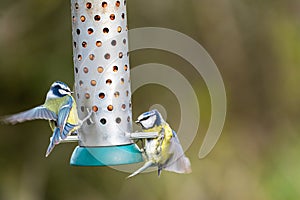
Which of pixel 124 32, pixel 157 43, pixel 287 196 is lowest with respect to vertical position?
pixel 287 196

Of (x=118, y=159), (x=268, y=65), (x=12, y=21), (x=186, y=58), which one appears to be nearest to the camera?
(x=118, y=159)

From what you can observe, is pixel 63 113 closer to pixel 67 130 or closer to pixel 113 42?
pixel 67 130

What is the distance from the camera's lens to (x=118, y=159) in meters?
3.11

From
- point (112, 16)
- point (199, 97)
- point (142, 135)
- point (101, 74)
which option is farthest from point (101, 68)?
point (199, 97)

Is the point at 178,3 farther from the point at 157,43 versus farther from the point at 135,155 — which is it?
the point at 135,155

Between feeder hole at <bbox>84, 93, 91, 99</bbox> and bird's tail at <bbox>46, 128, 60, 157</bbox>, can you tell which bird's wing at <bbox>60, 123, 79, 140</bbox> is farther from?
feeder hole at <bbox>84, 93, 91, 99</bbox>

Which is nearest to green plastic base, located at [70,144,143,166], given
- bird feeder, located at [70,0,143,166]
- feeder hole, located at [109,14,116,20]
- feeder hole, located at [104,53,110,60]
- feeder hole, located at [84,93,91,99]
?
bird feeder, located at [70,0,143,166]

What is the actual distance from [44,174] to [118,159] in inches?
114

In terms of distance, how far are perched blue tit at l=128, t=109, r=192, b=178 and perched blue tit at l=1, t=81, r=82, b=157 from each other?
0.93ft

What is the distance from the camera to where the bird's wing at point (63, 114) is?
10.0 feet

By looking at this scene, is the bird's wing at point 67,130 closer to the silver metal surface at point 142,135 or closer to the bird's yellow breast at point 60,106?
the bird's yellow breast at point 60,106

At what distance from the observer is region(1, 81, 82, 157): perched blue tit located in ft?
10.0

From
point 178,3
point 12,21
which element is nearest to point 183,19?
point 178,3

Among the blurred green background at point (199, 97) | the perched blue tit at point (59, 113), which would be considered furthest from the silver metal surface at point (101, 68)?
the blurred green background at point (199, 97)
